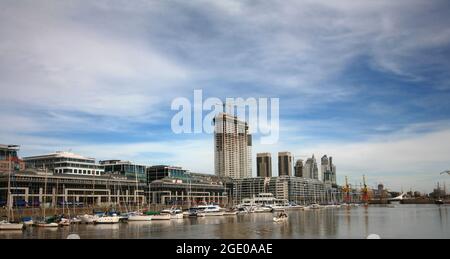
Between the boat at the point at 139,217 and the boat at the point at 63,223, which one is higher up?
the boat at the point at 63,223

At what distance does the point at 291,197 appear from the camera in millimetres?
115562

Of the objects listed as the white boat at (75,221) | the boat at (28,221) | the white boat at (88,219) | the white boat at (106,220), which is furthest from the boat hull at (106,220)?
the boat at (28,221)

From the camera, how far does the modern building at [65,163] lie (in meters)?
57.9

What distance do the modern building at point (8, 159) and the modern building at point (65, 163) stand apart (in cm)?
676

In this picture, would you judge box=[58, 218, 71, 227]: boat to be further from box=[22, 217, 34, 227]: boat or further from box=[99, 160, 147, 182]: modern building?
box=[99, 160, 147, 182]: modern building

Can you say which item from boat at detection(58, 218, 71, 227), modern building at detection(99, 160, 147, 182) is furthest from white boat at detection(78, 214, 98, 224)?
modern building at detection(99, 160, 147, 182)

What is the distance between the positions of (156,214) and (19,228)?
16.2 meters

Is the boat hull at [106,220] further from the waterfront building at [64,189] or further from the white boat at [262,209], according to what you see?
the white boat at [262,209]

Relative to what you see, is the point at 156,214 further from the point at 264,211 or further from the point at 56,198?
the point at 264,211

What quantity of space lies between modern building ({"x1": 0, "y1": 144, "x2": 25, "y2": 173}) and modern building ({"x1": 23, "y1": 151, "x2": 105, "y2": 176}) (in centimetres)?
676

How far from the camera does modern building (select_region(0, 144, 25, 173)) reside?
46.3 meters

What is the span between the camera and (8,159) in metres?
47.2
